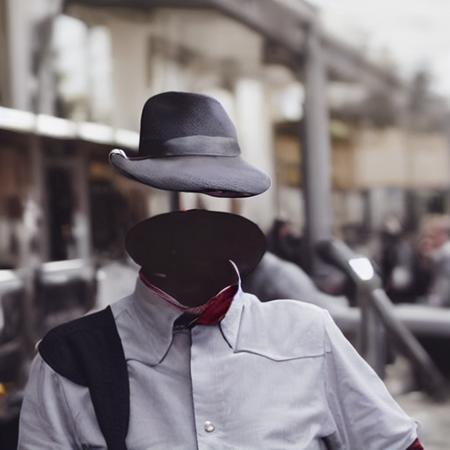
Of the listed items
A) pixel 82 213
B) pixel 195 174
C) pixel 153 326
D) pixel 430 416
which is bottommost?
pixel 430 416

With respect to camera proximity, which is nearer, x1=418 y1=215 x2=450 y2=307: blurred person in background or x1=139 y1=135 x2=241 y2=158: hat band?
x1=139 y1=135 x2=241 y2=158: hat band

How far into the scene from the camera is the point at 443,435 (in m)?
5.30

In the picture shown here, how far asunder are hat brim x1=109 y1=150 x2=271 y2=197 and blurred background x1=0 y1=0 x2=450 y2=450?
1.87 ft

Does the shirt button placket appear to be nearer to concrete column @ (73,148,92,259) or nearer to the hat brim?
the hat brim

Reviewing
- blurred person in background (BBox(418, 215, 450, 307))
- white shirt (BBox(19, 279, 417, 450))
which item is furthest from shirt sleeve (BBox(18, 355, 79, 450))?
blurred person in background (BBox(418, 215, 450, 307))

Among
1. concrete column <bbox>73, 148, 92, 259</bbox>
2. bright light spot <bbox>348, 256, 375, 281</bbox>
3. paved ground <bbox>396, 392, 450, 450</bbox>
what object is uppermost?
concrete column <bbox>73, 148, 92, 259</bbox>

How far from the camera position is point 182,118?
5.21ft

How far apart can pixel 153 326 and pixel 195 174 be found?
0.28 meters

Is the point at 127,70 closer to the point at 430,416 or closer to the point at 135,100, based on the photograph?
the point at 135,100

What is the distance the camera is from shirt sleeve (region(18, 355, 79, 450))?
1.47 metres

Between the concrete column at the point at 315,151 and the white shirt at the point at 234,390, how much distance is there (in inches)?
134

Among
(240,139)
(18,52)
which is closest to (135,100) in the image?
(18,52)

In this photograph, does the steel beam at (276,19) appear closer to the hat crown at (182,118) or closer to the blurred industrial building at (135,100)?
the blurred industrial building at (135,100)

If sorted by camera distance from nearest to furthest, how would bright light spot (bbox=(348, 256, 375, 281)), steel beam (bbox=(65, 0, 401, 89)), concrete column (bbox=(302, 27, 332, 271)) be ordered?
steel beam (bbox=(65, 0, 401, 89)), bright light spot (bbox=(348, 256, 375, 281)), concrete column (bbox=(302, 27, 332, 271))
